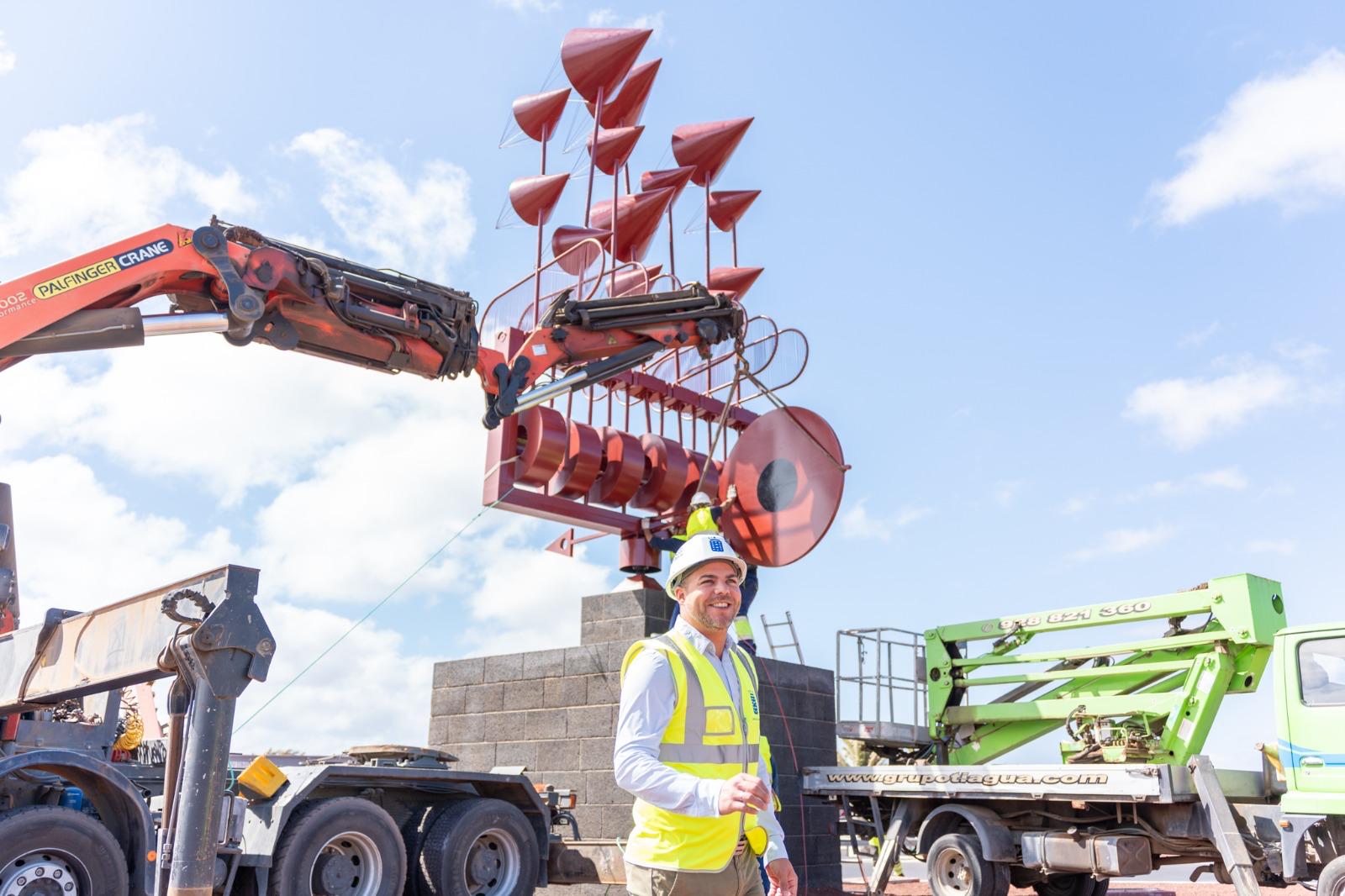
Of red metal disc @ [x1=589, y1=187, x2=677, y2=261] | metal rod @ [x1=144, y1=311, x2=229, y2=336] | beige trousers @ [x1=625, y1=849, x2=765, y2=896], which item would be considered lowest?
beige trousers @ [x1=625, y1=849, x2=765, y2=896]

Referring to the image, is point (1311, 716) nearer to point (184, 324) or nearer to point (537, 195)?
point (184, 324)

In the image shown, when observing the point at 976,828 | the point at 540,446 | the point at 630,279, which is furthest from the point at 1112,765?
the point at 630,279

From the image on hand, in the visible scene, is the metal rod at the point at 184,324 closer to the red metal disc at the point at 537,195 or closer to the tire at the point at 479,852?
the tire at the point at 479,852

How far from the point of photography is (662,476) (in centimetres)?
1366

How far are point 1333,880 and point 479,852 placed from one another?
6.55 m

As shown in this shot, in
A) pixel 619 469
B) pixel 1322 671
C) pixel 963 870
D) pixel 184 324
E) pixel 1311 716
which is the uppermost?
pixel 619 469

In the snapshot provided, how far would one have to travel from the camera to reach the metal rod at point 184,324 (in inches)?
312

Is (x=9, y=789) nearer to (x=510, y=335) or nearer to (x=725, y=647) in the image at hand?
(x=725, y=647)

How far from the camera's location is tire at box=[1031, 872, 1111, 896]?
11344 millimetres

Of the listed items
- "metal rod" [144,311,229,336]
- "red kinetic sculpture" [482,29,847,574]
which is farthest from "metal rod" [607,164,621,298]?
"metal rod" [144,311,229,336]

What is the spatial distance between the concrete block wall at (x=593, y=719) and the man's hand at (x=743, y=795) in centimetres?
856

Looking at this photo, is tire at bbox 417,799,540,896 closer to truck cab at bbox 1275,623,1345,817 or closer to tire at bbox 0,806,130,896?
tire at bbox 0,806,130,896

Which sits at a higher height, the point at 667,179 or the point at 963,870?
the point at 667,179

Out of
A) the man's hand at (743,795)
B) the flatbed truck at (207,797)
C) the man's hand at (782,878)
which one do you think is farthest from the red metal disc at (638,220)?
the man's hand at (743,795)
